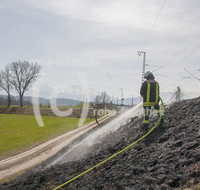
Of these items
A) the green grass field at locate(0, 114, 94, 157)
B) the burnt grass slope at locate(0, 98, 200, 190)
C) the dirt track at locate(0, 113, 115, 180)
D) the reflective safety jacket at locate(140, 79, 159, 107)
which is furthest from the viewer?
the green grass field at locate(0, 114, 94, 157)

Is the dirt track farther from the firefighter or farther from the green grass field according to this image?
the firefighter

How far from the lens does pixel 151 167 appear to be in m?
5.10

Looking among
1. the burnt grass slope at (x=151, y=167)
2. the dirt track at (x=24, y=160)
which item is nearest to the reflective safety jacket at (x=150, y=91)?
the burnt grass slope at (x=151, y=167)

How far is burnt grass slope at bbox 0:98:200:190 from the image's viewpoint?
4.33 metres

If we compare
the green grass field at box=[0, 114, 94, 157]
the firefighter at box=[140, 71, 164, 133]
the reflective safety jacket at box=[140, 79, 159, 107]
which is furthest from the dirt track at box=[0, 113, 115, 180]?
the reflective safety jacket at box=[140, 79, 159, 107]

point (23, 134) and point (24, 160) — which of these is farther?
point (23, 134)

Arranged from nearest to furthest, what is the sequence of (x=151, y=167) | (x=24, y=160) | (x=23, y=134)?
(x=151, y=167) < (x=24, y=160) < (x=23, y=134)

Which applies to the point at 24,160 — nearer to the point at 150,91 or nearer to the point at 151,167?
the point at 150,91

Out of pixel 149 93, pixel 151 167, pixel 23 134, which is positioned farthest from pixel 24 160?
pixel 23 134

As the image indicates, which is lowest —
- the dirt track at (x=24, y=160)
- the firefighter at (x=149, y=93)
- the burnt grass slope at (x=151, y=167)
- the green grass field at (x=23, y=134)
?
the green grass field at (x=23, y=134)

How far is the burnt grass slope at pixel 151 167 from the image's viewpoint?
433 cm

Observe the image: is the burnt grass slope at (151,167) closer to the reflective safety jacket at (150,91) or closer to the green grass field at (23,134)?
the reflective safety jacket at (150,91)

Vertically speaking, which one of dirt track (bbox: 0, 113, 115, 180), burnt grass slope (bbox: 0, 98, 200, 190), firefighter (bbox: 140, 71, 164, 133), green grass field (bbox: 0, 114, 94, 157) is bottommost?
green grass field (bbox: 0, 114, 94, 157)

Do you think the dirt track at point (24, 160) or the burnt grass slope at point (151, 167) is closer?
the burnt grass slope at point (151, 167)
